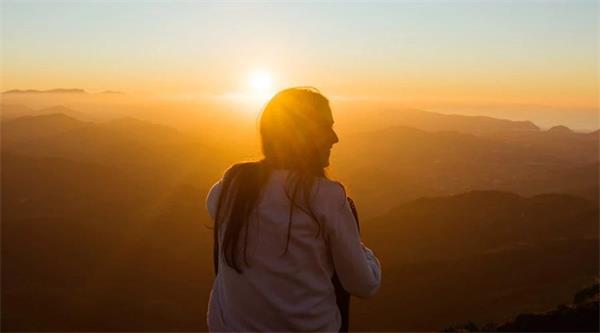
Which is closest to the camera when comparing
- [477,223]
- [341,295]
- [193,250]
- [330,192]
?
[330,192]

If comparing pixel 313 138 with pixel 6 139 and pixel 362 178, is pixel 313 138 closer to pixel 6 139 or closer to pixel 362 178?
pixel 362 178

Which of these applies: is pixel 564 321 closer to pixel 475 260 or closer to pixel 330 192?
pixel 330 192

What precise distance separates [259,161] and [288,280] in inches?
17.0

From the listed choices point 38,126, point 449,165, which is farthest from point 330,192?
point 38,126

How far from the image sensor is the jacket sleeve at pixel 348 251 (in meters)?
1.65

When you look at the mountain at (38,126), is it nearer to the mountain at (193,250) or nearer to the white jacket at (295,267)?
the mountain at (193,250)

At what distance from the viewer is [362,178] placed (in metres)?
103

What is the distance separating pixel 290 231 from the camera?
1688 mm

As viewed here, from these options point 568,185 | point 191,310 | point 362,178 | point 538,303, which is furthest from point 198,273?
point 568,185

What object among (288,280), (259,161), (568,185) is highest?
(259,161)

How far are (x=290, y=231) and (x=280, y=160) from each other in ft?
0.82

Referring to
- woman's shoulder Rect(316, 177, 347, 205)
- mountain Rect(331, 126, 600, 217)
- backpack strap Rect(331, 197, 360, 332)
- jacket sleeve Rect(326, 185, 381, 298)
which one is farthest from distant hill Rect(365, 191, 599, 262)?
woman's shoulder Rect(316, 177, 347, 205)

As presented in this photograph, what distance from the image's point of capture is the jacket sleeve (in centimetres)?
165

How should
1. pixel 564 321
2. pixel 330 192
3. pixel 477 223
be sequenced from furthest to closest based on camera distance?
pixel 477 223 → pixel 564 321 → pixel 330 192
